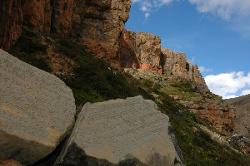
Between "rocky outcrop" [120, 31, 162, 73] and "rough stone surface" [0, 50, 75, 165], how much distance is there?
2286 inches

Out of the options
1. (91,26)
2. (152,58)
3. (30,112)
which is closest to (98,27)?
(91,26)

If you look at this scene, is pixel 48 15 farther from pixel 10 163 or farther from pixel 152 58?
pixel 152 58

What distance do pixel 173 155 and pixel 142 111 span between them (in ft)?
4.14

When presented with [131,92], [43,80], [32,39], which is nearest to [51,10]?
[32,39]

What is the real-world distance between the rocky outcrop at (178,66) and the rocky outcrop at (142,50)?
333 cm

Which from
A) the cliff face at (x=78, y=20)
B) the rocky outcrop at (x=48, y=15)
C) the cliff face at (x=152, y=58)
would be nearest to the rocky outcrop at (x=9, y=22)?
the cliff face at (x=78, y=20)

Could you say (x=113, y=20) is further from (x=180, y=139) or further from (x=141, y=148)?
(x=141, y=148)

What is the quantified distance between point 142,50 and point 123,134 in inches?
2610

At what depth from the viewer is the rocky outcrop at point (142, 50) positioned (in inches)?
2726

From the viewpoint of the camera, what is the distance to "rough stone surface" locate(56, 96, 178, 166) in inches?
358

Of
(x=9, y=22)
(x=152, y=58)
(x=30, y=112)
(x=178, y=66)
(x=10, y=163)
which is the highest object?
(x=9, y=22)

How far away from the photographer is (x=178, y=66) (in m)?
81.1

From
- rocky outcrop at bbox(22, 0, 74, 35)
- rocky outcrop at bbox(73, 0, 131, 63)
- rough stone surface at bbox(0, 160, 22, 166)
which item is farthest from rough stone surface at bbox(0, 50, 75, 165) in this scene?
rocky outcrop at bbox(73, 0, 131, 63)

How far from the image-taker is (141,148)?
9.29 m
